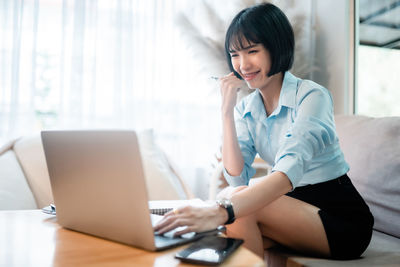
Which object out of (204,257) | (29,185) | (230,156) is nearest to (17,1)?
(29,185)

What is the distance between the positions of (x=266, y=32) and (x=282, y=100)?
213mm

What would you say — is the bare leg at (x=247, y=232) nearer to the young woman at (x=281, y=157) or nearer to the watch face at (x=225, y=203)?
the young woman at (x=281, y=157)

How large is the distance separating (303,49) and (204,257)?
2285 mm

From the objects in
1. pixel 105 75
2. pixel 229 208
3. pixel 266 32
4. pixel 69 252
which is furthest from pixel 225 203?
pixel 105 75

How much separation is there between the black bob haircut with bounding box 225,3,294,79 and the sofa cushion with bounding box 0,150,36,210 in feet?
3.71

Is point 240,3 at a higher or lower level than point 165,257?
higher

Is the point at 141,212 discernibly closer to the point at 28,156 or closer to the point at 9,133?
the point at 28,156

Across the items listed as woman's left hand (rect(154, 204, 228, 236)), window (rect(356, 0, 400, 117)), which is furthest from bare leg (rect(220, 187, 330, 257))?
window (rect(356, 0, 400, 117))

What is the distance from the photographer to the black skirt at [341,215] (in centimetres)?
96

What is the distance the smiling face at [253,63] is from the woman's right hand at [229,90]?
0.03 m

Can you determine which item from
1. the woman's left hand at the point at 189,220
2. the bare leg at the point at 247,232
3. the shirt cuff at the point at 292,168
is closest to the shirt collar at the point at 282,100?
the shirt cuff at the point at 292,168

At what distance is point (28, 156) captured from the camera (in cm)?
168

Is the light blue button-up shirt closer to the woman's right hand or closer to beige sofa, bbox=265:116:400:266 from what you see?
the woman's right hand

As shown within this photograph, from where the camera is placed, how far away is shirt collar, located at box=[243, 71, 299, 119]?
1095mm
